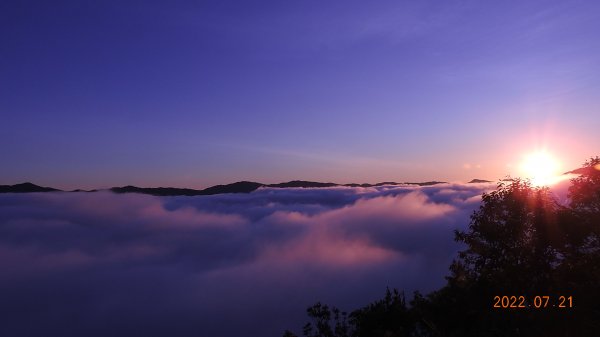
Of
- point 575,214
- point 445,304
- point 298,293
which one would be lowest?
point 298,293

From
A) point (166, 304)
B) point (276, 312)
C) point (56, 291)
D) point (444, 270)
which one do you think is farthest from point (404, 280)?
point (56, 291)

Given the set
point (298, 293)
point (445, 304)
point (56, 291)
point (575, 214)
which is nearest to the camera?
point (575, 214)

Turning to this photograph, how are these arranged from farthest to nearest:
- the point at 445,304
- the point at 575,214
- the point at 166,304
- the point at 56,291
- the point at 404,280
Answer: the point at 56,291 → the point at 166,304 → the point at 404,280 → the point at 445,304 → the point at 575,214

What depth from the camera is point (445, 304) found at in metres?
23.9

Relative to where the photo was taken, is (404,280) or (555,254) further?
(404,280)

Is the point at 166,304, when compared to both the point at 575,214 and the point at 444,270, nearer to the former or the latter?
the point at 444,270

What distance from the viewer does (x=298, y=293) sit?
16925 centimetres

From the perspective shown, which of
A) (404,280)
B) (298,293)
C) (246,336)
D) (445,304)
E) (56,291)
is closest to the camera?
(445,304)

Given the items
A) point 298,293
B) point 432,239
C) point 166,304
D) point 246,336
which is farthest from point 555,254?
point 166,304

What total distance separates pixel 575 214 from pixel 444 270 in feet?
489

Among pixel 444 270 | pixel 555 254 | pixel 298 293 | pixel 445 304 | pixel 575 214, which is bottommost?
pixel 298 293

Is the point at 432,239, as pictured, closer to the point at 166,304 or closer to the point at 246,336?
the point at 246,336

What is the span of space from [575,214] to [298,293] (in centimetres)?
15911

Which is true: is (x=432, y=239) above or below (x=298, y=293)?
above
